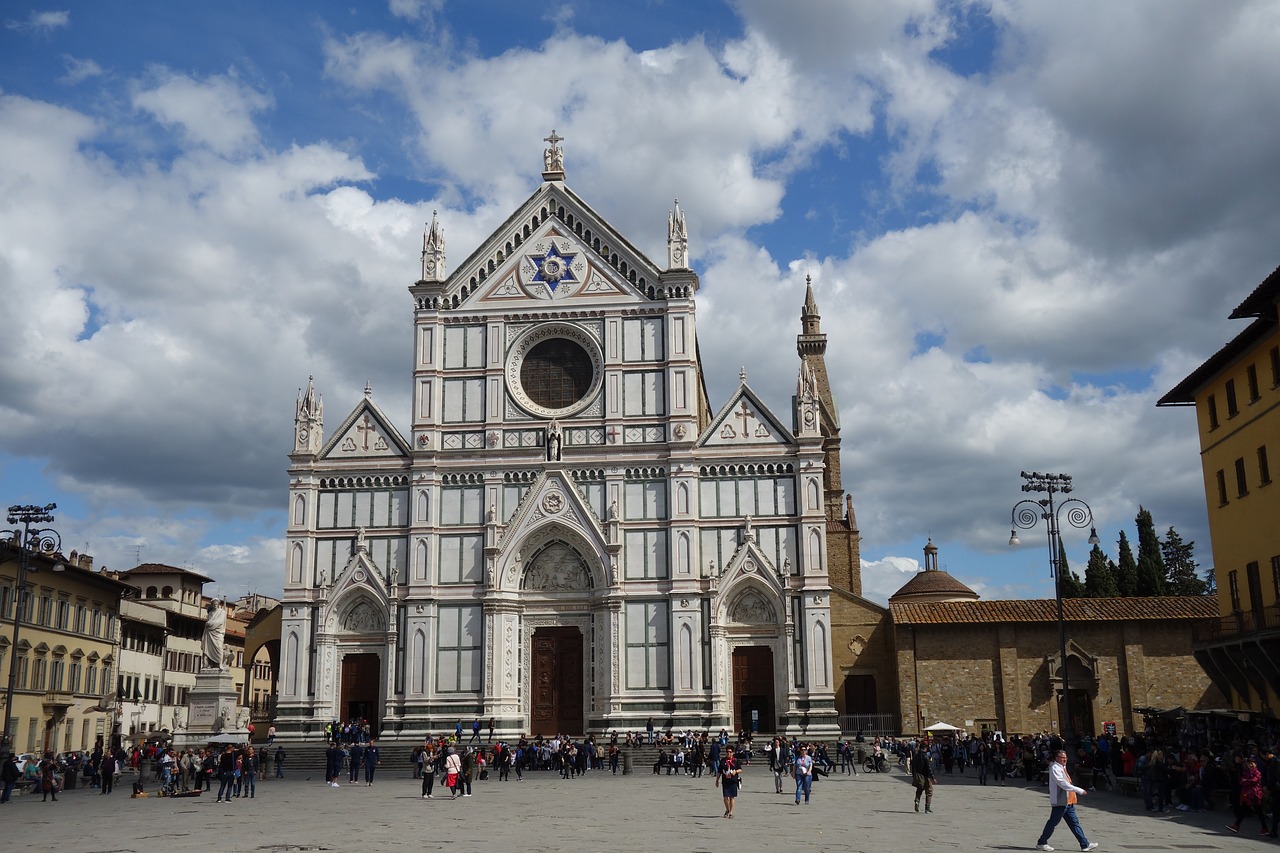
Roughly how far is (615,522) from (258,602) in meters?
60.2

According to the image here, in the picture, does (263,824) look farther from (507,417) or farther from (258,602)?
(258,602)

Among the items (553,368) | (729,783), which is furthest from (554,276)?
(729,783)

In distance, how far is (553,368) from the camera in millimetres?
46438

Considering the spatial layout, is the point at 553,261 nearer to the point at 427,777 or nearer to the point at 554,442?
the point at 554,442

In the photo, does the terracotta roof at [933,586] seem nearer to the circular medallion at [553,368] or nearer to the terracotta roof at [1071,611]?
the terracotta roof at [1071,611]

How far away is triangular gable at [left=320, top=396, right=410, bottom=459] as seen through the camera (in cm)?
4575

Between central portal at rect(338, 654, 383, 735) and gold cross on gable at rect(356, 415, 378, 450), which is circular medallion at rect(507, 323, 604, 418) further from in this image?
central portal at rect(338, 654, 383, 735)

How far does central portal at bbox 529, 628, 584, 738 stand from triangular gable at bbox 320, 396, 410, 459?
29.9ft

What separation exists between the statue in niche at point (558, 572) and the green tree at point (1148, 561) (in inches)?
1303

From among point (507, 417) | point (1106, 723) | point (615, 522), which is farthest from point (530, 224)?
point (1106, 723)

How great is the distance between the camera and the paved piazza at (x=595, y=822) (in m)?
17.7

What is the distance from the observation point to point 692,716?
42.1 m

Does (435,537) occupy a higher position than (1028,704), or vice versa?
(435,537)

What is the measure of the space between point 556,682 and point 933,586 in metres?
27.6
